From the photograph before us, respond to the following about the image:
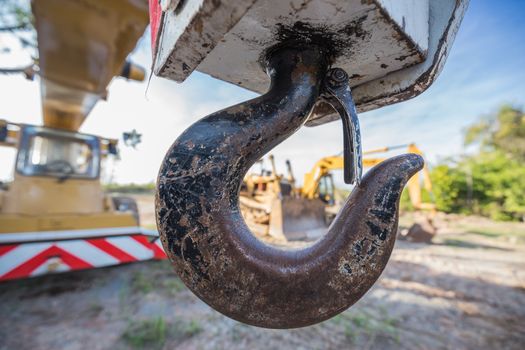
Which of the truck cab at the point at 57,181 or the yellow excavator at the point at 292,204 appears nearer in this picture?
the truck cab at the point at 57,181

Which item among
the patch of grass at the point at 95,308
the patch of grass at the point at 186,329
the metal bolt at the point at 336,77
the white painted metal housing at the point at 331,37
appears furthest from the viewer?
the patch of grass at the point at 95,308

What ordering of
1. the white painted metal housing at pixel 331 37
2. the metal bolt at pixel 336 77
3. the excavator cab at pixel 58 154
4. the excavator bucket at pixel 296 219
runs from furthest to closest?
the excavator bucket at pixel 296 219, the excavator cab at pixel 58 154, the metal bolt at pixel 336 77, the white painted metal housing at pixel 331 37

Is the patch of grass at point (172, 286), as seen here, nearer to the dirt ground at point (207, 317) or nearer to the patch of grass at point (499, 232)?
the dirt ground at point (207, 317)

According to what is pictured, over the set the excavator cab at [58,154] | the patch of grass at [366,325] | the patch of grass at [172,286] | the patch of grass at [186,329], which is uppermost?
the excavator cab at [58,154]

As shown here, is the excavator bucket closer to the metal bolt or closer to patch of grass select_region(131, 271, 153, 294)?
patch of grass select_region(131, 271, 153, 294)

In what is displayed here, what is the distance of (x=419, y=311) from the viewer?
2898 millimetres

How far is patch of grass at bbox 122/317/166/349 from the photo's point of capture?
6.83ft

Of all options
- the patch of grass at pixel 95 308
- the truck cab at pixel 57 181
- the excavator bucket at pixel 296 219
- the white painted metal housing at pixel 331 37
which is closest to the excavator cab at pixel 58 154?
the truck cab at pixel 57 181

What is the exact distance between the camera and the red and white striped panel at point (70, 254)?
96.1 inches

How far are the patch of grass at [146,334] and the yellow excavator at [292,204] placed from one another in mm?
4273

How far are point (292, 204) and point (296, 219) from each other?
0.39 meters

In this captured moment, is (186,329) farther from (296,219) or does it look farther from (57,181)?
(296,219)

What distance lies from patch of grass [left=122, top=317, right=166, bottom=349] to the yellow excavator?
4.27m

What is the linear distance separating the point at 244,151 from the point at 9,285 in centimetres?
408
